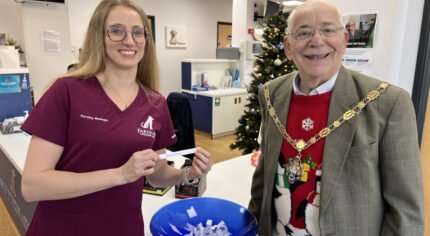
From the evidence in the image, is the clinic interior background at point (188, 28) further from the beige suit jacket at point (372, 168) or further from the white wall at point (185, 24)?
the beige suit jacket at point (372, 168)

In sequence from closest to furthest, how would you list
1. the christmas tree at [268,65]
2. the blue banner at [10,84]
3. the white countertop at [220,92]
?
the blue banner at [10,84]
the christmas tree at [268,65]
the white countertop at [220,92]

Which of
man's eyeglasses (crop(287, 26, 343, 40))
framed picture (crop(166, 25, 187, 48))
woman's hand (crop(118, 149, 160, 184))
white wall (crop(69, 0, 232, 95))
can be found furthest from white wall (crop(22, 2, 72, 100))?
man's eyeglasses (crop(287, 26, 343, 40))

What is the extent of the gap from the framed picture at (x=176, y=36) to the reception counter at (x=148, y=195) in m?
5.12

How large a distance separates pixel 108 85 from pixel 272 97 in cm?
63

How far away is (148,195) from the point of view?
5.68 feet

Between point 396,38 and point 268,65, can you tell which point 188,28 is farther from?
point 396,38

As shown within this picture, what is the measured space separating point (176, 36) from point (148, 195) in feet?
21.2

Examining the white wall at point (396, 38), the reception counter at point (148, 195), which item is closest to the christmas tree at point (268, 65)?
the reception counter at point (148, 195)

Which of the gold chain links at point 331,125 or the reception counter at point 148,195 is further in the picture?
the reception counter at point 148,195

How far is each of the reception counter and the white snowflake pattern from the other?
0.71 m

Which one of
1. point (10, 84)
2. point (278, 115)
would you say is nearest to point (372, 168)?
point (278, 115)

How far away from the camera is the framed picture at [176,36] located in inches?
298

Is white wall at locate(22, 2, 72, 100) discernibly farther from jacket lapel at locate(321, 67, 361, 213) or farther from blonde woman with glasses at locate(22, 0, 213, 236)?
jacket lapel at locate(321, 67, 361, 213)

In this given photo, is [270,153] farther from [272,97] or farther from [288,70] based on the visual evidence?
[288,70]
